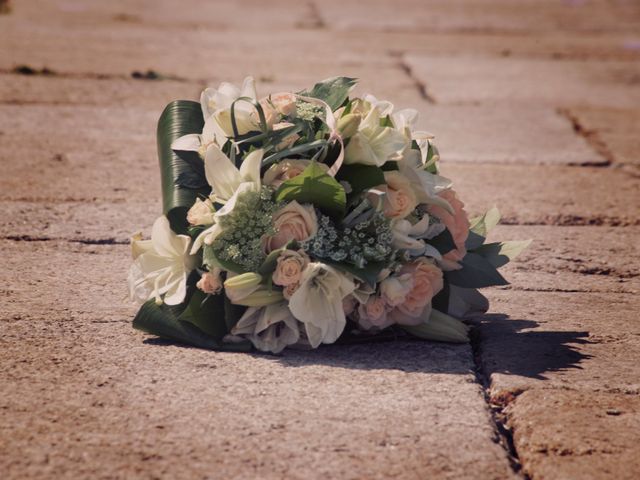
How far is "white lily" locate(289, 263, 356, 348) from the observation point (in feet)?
7.63

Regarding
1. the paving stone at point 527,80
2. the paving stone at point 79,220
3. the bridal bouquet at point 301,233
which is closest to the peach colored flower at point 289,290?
the bridal bouquet at point 301,233

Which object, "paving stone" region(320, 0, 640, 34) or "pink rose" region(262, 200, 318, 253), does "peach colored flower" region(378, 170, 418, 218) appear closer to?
"pink rose" region(262, 200, 318, 253)

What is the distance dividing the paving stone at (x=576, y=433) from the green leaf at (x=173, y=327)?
691 mm

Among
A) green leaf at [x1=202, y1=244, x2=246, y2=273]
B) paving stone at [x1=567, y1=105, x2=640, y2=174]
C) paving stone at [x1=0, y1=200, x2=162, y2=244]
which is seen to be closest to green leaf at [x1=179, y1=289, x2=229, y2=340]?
green leaf at [x1=202, y1=244, x2=246, y2=273]

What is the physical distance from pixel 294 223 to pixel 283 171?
0.13 m

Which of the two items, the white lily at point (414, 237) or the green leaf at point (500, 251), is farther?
the green leaf at point (500, 251)

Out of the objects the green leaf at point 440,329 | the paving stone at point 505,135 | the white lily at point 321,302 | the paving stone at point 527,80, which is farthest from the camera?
the paving stone at point 527,80

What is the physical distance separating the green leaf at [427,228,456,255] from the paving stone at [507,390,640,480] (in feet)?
1.32

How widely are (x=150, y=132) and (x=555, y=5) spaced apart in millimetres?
6462

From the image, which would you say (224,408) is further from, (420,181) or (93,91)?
(93,91)

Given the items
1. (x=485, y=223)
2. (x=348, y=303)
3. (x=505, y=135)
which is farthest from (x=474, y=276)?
(x=505, y=135)

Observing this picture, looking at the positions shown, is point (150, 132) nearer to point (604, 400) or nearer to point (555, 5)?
point (604, 400)

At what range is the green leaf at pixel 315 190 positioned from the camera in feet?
7.69

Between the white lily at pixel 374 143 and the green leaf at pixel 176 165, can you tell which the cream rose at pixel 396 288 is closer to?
the white lily at pixel 374 143
